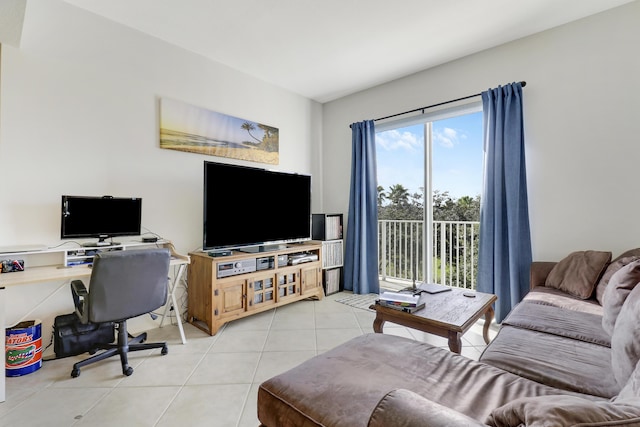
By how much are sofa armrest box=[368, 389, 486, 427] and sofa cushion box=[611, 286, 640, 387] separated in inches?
28.8

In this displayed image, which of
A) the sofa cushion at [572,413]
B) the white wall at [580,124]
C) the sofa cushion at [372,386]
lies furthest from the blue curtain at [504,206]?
the sofa cushion at [572,413]

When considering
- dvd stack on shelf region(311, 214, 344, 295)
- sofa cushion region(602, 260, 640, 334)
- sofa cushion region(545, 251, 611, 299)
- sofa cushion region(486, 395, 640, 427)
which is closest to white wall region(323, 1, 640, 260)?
sofa cushion region(545, 251, 611, 299)

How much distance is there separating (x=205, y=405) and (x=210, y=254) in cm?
129

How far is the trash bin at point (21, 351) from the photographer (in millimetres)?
1846

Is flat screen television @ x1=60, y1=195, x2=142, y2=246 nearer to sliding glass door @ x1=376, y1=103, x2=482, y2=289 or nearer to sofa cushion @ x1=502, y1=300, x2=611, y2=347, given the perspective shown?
sliding glass door @ x1=376, y1=103, x2=482, y2=289

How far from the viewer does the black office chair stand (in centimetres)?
180

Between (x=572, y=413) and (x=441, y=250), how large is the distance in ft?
10.8

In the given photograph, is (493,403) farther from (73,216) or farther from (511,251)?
(73,216)

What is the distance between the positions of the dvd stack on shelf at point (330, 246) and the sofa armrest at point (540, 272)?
208cm

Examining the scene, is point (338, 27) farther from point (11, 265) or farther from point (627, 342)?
point (11, 265)

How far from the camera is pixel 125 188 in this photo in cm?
250

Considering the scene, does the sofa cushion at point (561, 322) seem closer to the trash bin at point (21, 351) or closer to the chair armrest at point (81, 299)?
the chair armrest at point (81, 299)

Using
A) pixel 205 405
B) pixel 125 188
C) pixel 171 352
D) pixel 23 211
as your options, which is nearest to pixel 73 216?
pixel 23 211

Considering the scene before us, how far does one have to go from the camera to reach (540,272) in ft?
7.86
